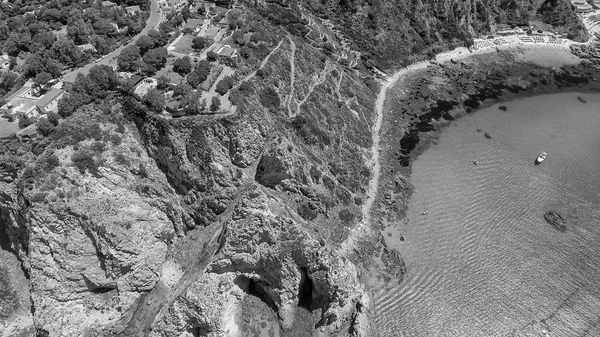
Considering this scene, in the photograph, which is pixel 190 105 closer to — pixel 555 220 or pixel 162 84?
pixel 162 84

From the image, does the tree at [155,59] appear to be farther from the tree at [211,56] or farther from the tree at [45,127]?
the tree at [45,127]

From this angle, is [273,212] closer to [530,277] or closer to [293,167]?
[293,167]

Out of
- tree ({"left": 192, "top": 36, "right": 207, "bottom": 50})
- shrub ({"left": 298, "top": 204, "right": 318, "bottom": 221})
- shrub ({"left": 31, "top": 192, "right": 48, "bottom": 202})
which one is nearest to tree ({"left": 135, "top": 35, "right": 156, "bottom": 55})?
tree ({"left": 192, "top": 36, "right": 207, "bottom": 50})

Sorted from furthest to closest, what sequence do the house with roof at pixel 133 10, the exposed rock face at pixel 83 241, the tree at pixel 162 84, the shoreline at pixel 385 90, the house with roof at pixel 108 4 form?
1. the house with roof at pixel 108 4
2. the house with roof at pixel 133 10
3. the shoreline at pixel 385 90
4. the tree at pixel 162 84
5. the exposed rock face at pixel 83 241

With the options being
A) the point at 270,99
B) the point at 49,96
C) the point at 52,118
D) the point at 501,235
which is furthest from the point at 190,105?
the point at 501,235

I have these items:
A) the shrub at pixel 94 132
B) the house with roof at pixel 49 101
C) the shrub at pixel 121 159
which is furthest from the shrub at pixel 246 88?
the house with roof at pixel 49 101

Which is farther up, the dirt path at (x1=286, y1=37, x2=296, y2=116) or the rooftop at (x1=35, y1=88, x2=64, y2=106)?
the dirt path at (x1=286, y1=37, x2=296, y2=116)

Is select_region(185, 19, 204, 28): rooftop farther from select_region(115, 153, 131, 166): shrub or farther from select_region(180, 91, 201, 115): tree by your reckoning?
select_region(115, 153, 131, 166): shrub
